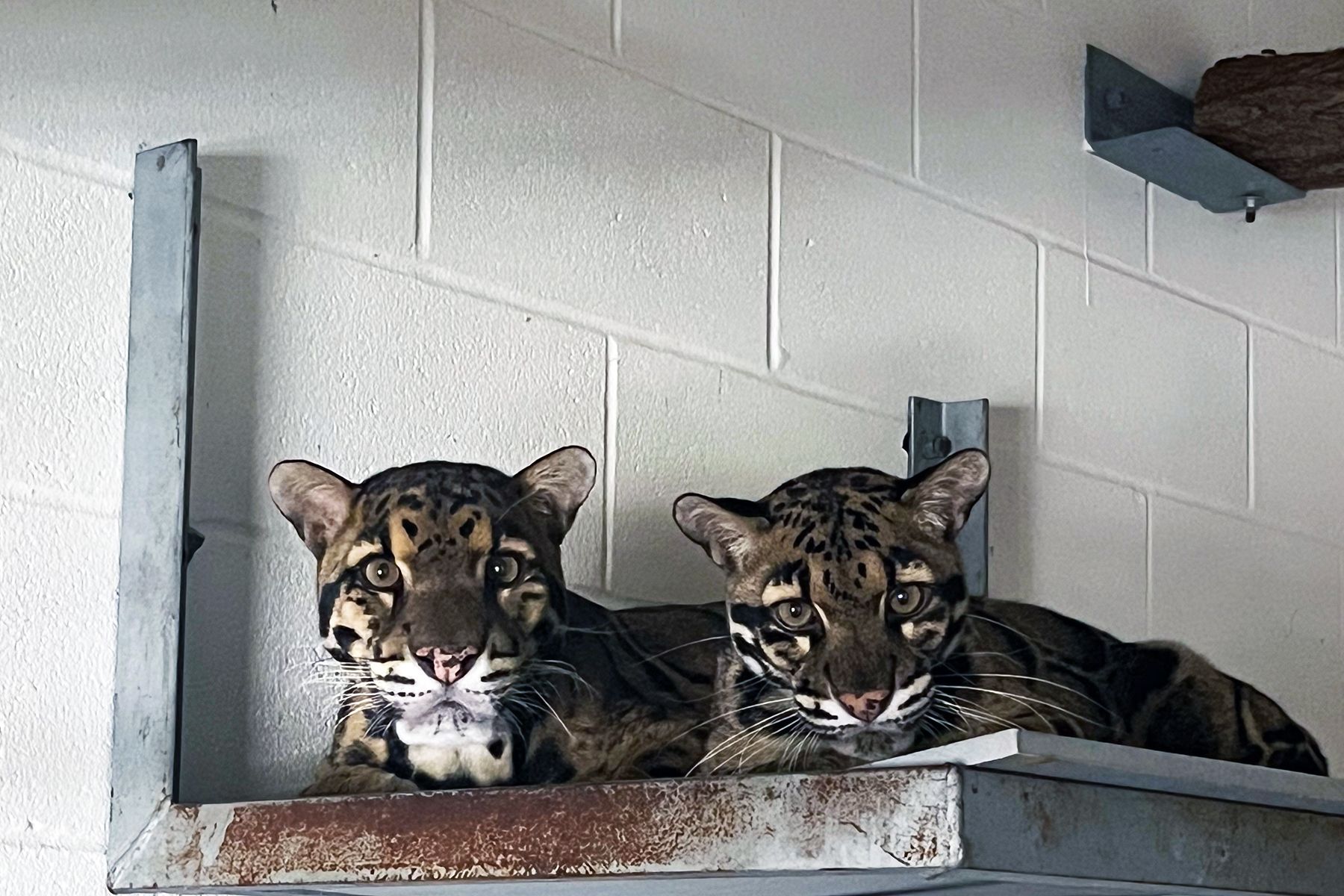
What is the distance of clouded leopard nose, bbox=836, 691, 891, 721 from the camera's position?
3.75ft

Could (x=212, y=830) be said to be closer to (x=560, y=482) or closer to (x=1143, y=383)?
(x=560, y=482)

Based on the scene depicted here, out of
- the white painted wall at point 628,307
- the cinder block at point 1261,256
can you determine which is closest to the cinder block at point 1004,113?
the white painted wall at point 628,307

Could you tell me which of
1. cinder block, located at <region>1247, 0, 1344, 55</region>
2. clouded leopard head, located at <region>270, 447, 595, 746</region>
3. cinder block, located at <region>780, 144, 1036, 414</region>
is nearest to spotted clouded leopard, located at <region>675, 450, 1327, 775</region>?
clouded leopard head, located at <region>270, 447, 595, 746</region>

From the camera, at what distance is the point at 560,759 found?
1.21 m

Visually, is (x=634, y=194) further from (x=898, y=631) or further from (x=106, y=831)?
(x=106, y=831)

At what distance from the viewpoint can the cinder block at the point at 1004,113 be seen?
188 centimetres

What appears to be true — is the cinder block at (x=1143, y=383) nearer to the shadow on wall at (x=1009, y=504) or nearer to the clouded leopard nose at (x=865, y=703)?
the shadow on wall at (x=1009, y=504)

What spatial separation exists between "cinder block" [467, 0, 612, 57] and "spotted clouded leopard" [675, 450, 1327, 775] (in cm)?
47

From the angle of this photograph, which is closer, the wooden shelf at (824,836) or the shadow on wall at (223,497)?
the wooden shelf at (824,836)

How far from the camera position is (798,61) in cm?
175

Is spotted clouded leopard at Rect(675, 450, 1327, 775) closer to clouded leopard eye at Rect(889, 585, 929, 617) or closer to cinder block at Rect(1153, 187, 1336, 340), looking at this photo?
clouded leopard eye at Rect(889, 585, 929, 617)

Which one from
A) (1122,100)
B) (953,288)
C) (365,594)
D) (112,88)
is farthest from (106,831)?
(1122,100)

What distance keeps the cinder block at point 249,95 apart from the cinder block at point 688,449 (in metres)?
0.24

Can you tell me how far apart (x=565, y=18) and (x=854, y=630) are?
24.7 inches
